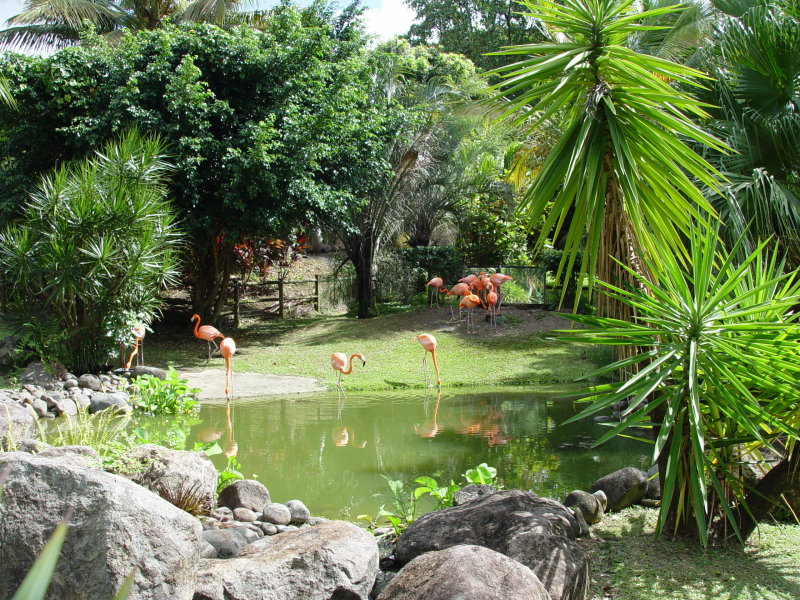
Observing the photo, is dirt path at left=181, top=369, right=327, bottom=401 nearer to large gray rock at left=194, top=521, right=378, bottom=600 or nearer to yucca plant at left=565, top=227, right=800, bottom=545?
large gray rock at left=194, top=521, right=378, bottom=600

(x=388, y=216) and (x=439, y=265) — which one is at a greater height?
(x=388, y=216)

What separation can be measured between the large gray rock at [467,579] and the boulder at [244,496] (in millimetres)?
2413

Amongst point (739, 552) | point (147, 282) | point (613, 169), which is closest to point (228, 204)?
point (147, 282)

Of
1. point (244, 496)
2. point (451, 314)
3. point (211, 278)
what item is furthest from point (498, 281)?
point (244, 496)

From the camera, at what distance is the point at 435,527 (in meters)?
4.09

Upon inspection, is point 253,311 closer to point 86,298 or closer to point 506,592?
point 86,298

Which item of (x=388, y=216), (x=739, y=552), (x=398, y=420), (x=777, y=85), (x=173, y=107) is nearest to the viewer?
(x=739, y=552)

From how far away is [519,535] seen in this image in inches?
146

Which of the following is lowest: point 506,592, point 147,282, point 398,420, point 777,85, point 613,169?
point 398,420

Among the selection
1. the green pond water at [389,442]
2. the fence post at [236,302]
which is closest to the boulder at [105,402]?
the green pond water at [389,442]

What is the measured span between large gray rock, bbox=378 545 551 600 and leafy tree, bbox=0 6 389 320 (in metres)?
10.6

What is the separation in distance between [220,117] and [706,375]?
470 inches

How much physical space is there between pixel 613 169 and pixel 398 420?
215 inches

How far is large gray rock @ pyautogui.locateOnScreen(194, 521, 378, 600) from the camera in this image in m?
3.46
